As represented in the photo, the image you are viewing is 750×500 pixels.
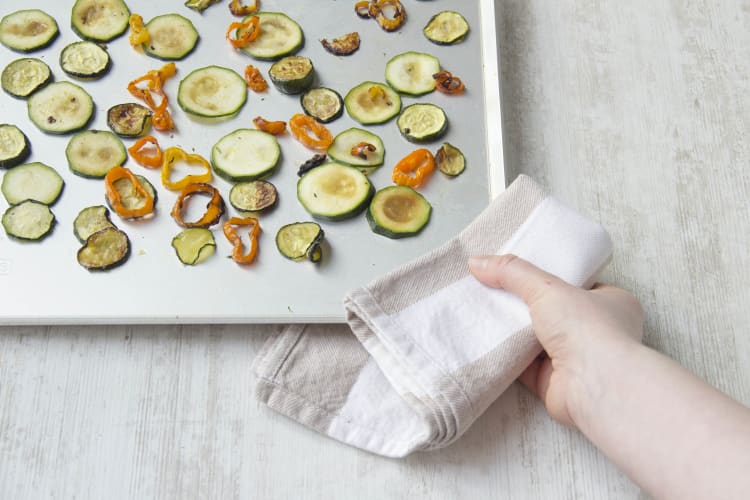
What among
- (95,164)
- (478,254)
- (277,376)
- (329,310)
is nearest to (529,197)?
(478,254)

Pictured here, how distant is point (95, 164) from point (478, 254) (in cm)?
89

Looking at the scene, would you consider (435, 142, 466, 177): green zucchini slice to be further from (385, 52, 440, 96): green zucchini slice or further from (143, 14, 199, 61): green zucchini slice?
(143, 14, 199, 61): green zucchini slice

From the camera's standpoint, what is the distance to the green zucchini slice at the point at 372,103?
1.77 metres

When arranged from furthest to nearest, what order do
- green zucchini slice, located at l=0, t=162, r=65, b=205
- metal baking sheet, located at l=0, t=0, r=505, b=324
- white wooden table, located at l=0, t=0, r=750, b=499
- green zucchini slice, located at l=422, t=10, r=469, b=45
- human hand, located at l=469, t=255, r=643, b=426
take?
1. green zucchini slice, located at l=422, t=10, r=469, b=45
2. green zucchini slice, located at l=0, t=162, r=65, b=205
3. metal baking sheet, located at l=0, t=0, r=505, b=324
4. white wooden table, located at l=0, t=0, r=750, b=499
5. human hand, located at l=469, t=255, r=643, b=426

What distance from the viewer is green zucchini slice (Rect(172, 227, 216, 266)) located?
157 centimetres

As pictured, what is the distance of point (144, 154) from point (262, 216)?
1.07 ft

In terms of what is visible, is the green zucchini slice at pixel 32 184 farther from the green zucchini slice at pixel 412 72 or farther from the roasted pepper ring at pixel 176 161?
the green zucchini slice at pixel 412 72

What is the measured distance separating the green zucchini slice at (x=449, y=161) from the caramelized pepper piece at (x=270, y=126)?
369mm

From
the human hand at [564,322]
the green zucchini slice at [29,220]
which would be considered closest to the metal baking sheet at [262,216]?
the green zucchini slice at [29,220]

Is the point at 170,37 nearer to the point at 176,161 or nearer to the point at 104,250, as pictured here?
the point at 176,161

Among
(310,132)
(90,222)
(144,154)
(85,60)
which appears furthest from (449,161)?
(85,60)

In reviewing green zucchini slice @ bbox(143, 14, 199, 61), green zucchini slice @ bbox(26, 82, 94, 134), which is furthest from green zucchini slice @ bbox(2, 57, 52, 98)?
green zucchini slice @ bbox(143, 14, 199, 61)

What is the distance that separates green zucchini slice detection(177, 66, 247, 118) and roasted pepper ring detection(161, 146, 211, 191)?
120 millimetres

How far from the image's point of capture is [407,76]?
6.02 ft
